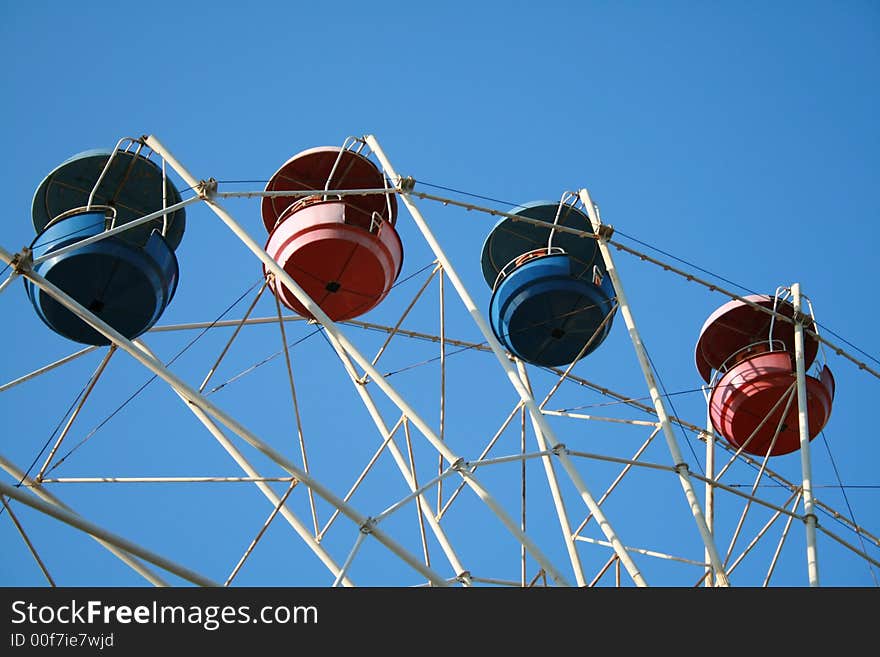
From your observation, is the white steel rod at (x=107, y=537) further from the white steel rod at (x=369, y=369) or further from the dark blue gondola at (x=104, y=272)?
the dark blue gondola at (x=104, y=272)

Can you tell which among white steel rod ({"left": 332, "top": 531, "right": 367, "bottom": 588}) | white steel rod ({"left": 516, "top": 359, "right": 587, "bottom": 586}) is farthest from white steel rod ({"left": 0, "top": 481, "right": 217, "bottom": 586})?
white steel rod ({"left": 516, "top": 359, "right": 587, "bottom": 586})

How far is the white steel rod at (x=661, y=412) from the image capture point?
14578 mm

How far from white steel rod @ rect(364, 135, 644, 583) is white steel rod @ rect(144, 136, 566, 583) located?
10 centimetres

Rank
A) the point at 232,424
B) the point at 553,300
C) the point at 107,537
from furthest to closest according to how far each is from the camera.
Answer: the point at 553,300 < the point at 232,424 < the point at 107,537

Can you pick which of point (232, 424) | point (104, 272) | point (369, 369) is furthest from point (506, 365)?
point (104, 272)

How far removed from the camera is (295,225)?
18844 mm

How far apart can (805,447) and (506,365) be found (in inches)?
193

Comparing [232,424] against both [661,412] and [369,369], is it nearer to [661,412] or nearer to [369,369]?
[369,369]

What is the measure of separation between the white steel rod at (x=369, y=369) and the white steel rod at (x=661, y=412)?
212 centimetres

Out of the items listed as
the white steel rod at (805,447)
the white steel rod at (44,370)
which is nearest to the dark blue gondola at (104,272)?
the white steel rod at (44,370)

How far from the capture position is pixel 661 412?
53.5 feet
